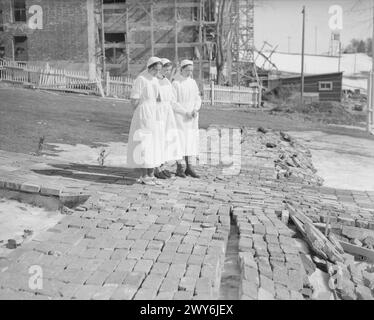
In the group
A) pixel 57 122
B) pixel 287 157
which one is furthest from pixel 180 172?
pixel 57 122

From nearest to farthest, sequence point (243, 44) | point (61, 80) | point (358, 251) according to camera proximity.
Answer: point (358, 251) → point (61, 80) → point (243, 44)

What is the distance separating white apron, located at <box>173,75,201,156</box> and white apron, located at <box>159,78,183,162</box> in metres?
0.10

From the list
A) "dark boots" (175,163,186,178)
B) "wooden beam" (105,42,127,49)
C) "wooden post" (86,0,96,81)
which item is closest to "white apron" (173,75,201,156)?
"dark boots" (175,163,186,178)

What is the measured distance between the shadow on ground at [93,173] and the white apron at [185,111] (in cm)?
90

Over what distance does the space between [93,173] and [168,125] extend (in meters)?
1.36

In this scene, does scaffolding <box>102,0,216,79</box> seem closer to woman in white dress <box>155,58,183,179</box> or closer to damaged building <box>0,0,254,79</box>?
damaged building <box>0,0,254,79</box>

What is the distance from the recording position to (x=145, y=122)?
6.59 m

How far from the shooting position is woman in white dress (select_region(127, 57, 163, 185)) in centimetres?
658

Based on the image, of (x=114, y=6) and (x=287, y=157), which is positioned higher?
(x=114, y=6)

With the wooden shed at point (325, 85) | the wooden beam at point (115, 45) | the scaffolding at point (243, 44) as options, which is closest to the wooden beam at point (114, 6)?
the wooden beam at point (115, 45)

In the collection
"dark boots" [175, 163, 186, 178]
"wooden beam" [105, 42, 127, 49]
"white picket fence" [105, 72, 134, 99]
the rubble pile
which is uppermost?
"wooden beam" [105, 42, 127, 49]

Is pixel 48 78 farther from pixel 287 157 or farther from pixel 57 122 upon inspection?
pixel 287 157

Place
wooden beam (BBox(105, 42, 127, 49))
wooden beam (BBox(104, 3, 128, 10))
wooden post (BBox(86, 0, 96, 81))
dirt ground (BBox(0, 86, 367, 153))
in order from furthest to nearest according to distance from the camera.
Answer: wooden beam (BBox(105, 42, 127, 49)) < wooden beam (BBox(104, 3, 128, 10)) < wooden post (BBox(86, 0, 96, 81)) < dirt ground (BBox(0, 86, 367, 153))
